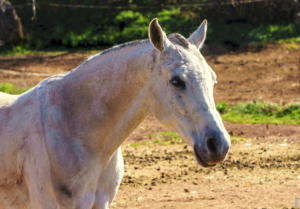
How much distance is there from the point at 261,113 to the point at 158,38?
7.06 m

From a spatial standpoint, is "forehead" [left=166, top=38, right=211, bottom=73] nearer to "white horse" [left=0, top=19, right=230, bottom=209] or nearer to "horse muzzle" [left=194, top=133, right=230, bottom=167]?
"white horse" [left=0, top=19, right=230, bottom=209]

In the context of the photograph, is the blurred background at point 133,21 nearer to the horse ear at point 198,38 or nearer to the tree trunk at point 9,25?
the tree trunk at point 9,25

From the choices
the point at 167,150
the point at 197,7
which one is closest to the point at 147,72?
the point at 167,150

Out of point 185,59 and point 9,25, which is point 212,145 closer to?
point 185,59

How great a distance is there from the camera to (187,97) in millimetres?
2277

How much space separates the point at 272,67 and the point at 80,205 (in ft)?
37.0

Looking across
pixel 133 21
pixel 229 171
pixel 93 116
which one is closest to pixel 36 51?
pixel 133 21

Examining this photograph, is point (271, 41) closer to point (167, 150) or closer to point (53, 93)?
point (167, 150)

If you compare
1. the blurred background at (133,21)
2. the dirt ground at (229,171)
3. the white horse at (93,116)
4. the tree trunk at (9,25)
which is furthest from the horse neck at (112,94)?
the tree trunk at (9,25)

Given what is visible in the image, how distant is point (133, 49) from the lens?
2.62 meters

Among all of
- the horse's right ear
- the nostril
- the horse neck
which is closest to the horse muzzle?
the nostril

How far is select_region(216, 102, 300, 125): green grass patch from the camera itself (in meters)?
8.26

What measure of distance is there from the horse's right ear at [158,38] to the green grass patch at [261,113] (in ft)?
20.4

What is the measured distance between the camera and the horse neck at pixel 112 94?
99.7 inches
